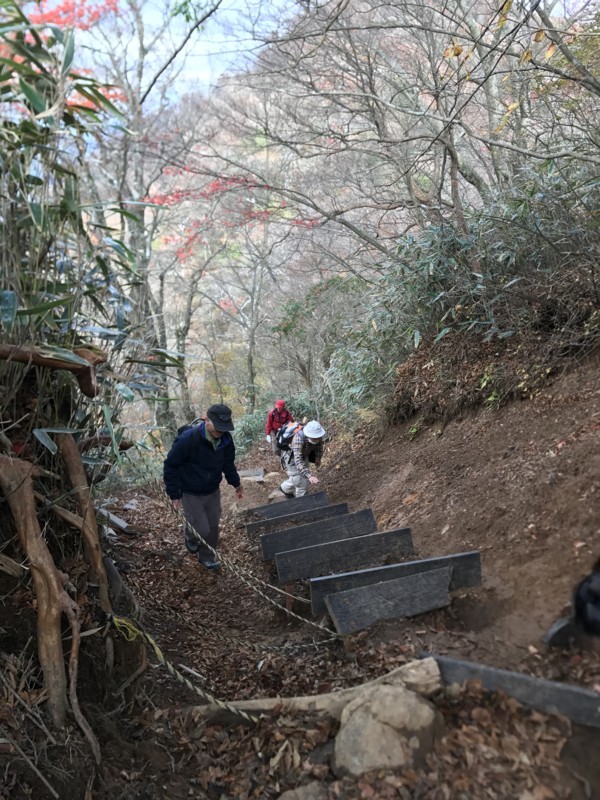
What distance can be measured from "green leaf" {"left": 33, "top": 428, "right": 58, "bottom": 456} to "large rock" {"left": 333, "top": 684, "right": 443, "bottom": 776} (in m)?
2.03

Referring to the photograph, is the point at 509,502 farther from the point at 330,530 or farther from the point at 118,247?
the point at 118,247

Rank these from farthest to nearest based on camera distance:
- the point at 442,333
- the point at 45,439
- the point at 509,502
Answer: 1. the point at 442,333
2. the point at 509,502
3. the point at 45,439

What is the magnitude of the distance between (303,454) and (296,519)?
147 centimetres

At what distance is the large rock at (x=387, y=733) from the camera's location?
253 cm

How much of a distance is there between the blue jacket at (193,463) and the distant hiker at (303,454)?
2091mm

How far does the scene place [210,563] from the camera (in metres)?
5.88

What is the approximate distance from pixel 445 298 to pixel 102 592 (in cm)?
581

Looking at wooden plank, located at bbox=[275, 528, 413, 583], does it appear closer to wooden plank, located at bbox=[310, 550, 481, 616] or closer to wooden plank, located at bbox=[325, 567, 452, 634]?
wooden plank, located at bbox=[310, 550, 481, 616]

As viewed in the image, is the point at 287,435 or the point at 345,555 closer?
the point at 345,555

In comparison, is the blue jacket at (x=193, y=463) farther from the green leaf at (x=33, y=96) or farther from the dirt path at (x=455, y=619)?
the green leaf at (x=33, y=96)

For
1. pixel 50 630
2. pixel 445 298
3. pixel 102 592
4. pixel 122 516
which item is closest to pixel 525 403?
pixel 445 298

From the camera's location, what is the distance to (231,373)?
69.6 feet

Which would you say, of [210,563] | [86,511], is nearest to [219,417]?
[210,563]

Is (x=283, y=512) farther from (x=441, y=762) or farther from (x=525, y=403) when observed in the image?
(x=441, y=762)
